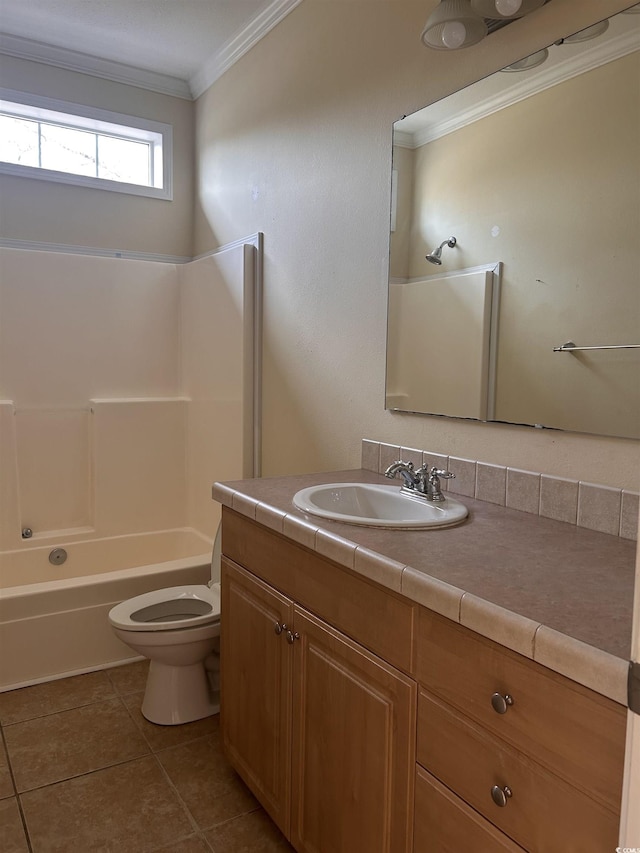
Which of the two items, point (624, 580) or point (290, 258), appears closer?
point (624, 580)

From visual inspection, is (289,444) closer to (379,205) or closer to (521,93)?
(379,205)

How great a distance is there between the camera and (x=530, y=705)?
3.08 ft

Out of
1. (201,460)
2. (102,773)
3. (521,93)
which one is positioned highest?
(521,93)

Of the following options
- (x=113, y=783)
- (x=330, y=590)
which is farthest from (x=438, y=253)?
(x=113, y=783)

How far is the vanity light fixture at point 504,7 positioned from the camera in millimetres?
1554

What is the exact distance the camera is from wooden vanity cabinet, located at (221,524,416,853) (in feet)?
4.06

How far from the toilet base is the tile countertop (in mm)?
920

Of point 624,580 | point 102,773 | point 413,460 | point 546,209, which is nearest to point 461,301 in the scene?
point 546,209

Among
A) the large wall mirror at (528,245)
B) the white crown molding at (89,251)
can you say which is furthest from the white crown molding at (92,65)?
the large wall mirror at (528,245)

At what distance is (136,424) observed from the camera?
11.5ft

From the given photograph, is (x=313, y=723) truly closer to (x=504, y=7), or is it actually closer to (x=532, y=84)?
(x=532, y=84)

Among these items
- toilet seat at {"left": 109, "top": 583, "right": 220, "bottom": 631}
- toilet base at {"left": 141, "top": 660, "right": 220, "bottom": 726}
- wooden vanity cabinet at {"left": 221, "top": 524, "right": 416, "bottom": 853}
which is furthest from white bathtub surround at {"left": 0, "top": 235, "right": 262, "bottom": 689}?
wooden vanity cabinet at {"left": 221, "top": 524, "right": 416, "bottom": 853}

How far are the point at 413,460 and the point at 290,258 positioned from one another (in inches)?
44.5

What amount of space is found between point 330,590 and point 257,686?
0.50 metres
